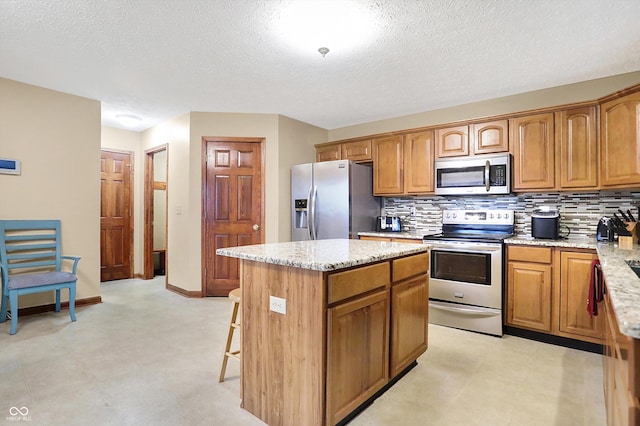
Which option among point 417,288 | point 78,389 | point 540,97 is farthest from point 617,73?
point 78,389

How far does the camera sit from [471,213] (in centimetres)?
381

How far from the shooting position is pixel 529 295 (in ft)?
10.0

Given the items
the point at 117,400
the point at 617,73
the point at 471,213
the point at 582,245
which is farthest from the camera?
the point at 471,213

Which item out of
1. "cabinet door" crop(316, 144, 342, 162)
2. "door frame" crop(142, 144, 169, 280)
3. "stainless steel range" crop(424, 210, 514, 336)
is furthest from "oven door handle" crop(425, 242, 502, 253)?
"door frame" crop(142, 144, 169, 280)

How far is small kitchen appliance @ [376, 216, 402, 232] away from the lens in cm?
439

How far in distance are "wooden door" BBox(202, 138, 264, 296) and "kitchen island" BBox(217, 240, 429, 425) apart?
251 centimetres

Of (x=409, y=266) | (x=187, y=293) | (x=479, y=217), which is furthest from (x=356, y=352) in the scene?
(x=187, y=293)

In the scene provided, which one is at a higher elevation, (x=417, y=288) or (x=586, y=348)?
(x=417, y=288)

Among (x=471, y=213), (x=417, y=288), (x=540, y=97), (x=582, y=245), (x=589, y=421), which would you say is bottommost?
(x=589, y=421)

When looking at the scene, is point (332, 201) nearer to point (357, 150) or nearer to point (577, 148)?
point (357, 150)

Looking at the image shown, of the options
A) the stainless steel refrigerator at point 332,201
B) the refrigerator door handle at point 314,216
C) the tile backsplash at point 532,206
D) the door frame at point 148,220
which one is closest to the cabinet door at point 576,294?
the tile backsplash at point 532,206

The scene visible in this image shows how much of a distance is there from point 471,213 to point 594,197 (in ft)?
3.64

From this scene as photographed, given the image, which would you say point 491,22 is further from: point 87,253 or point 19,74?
point 87,253

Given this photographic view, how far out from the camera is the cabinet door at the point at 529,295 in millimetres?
2973
